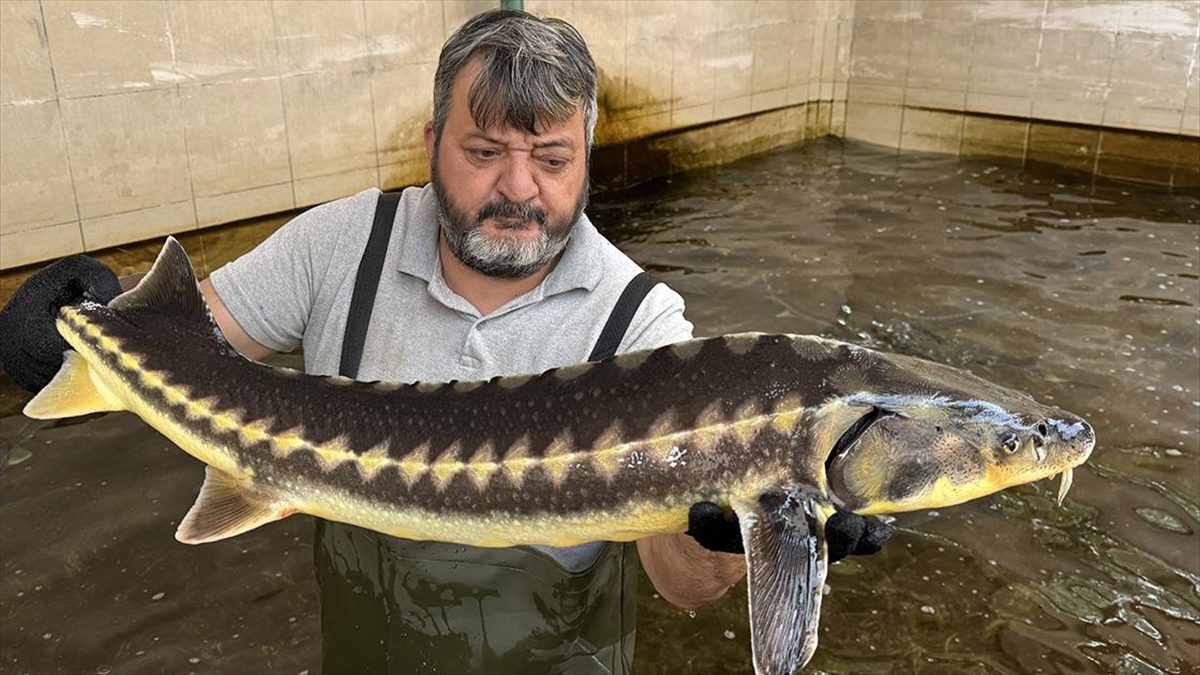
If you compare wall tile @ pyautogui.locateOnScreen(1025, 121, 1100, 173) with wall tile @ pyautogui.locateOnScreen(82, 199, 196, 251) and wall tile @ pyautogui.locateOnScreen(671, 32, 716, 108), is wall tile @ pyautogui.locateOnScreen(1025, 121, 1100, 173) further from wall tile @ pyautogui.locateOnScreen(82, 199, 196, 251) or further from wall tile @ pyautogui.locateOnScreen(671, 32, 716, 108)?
wall tile @ pyautogui.locateOnScreen(82, 199, 196, 251)

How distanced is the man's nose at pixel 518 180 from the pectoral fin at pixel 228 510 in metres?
0.59

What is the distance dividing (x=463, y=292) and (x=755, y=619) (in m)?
0.80

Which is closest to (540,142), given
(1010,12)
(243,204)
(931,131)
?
(243,204)

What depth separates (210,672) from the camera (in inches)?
99.5

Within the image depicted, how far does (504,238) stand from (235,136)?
355 cm

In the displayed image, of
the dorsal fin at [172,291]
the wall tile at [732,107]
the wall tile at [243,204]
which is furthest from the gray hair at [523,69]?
the wall tile at [732,107]

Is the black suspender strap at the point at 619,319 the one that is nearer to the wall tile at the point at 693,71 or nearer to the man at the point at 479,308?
the man at the point at 479,308

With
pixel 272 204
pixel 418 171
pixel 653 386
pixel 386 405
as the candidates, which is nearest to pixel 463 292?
pixel 386 405

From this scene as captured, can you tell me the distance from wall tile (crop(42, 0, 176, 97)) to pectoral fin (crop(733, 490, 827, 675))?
12.8ft

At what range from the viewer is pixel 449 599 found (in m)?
1.74

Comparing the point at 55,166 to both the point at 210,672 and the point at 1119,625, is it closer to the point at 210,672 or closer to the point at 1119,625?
the point at 210,672

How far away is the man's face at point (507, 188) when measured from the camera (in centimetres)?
A: 156

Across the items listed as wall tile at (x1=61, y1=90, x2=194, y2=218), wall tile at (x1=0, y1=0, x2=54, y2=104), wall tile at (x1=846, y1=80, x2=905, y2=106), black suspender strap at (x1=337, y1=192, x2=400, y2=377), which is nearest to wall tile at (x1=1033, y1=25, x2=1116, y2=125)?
wall tile at (x1=846, y1=80, x2=905, y2=106)

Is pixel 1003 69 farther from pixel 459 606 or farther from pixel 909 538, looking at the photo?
pixel 459 606
